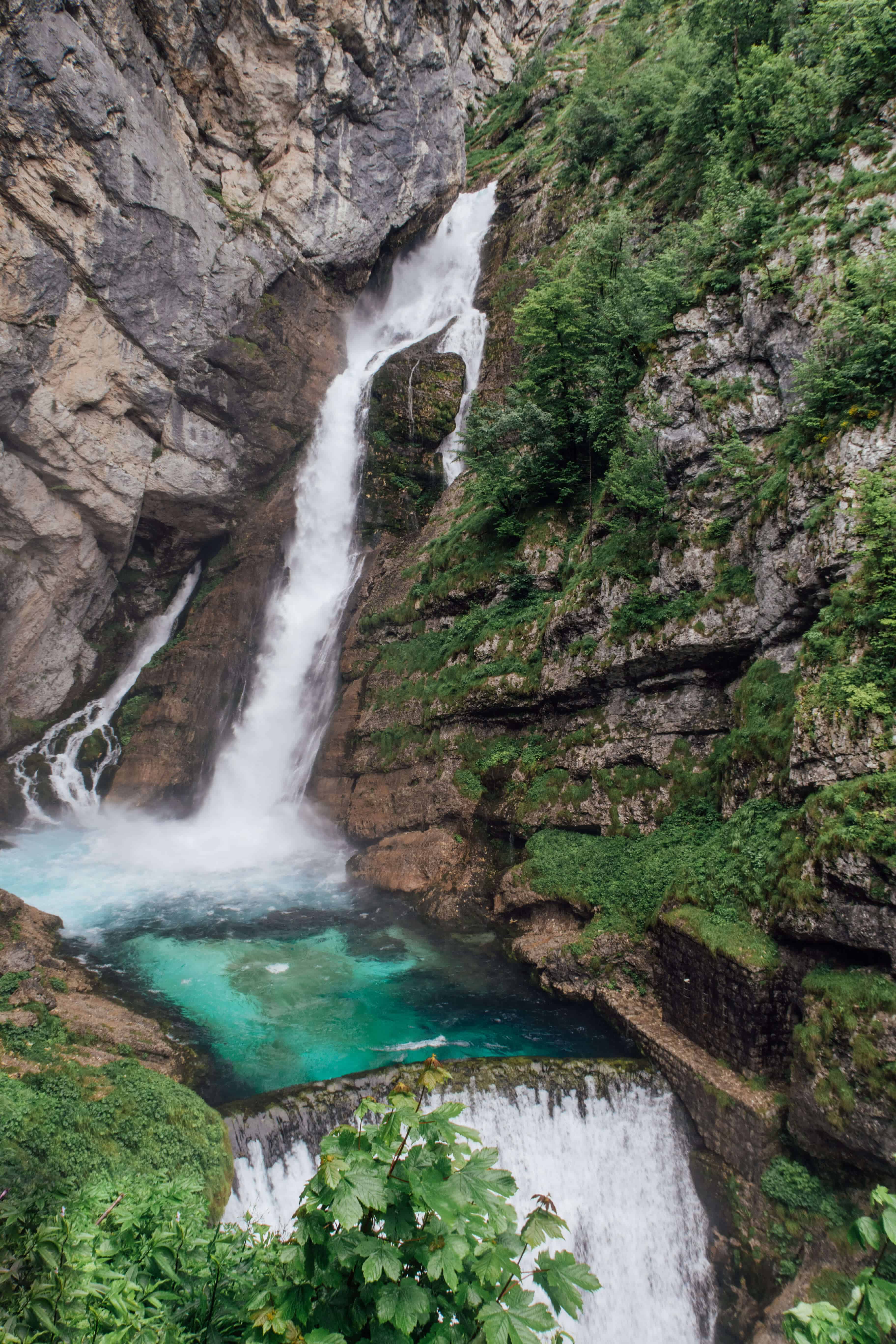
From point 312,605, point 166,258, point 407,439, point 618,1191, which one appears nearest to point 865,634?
point 618,1191

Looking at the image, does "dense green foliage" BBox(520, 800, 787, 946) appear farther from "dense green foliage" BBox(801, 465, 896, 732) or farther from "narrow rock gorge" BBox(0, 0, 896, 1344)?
"dense green foliage" BBox(801, 465, 896, 732)

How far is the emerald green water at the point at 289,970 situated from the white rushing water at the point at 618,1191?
3.43ft

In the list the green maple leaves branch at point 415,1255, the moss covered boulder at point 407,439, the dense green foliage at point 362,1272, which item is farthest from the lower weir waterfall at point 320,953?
the green maple leaves branch at point 415,1255

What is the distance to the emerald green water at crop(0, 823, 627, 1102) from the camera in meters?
9.56

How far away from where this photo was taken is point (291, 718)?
20812 mm

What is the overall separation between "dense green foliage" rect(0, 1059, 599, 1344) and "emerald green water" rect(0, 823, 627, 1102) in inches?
262

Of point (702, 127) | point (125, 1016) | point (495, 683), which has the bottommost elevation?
point (125, 1016)

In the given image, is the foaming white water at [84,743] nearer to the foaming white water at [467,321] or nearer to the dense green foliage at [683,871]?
the foaming white water at [467,321]

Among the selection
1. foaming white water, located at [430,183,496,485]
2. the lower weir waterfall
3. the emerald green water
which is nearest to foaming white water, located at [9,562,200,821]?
the lower weir waterfall

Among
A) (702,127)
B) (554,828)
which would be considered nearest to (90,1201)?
(554,828)

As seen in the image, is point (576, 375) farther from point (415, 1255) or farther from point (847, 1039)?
point (415, 1255)

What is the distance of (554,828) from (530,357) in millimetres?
11365

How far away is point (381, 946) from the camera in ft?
42.8

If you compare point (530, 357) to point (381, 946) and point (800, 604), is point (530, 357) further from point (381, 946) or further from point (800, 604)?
point (381, 946)
